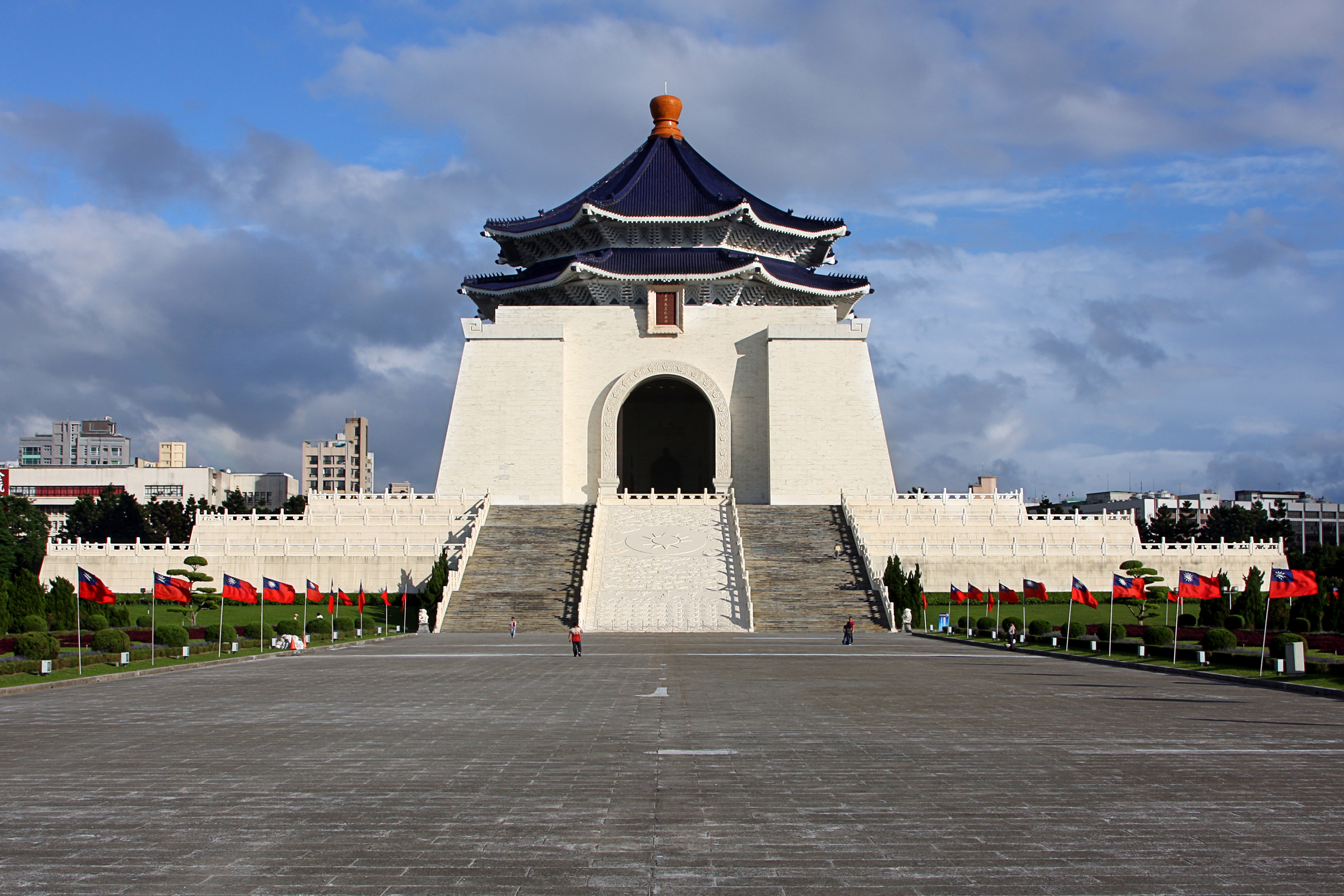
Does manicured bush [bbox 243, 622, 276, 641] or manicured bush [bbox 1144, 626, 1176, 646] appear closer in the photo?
manicured bush [bbox 1144, 626, 1176, 646]

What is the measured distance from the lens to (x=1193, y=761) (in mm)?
8500

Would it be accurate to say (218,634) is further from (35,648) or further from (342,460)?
(342,460)

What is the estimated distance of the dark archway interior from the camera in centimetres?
4784

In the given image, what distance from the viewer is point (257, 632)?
2195 centimetres

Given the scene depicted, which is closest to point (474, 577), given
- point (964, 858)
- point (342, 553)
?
point (342, 553)

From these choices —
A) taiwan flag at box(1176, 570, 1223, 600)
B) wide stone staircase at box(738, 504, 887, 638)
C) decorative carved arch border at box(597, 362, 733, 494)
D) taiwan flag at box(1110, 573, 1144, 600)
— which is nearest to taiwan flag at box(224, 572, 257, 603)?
wide stone staircase at box(738, 504, 887, 638)

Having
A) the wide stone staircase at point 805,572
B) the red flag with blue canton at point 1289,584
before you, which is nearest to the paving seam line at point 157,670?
the wide stone staircase at point 805,572

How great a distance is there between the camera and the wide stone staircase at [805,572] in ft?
85.9

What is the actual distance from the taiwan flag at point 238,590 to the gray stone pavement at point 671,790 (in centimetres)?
760

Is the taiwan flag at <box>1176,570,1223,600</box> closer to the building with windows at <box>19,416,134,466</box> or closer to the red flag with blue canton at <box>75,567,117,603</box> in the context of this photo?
the red flag with blue canton at <box>75,567,117,603</box>

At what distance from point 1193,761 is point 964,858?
3634 millimetres

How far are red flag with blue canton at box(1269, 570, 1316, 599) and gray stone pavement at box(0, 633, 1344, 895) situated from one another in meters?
5.09

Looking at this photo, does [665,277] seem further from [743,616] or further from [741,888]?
[741,888]

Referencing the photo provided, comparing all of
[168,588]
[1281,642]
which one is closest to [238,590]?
[168,588]
